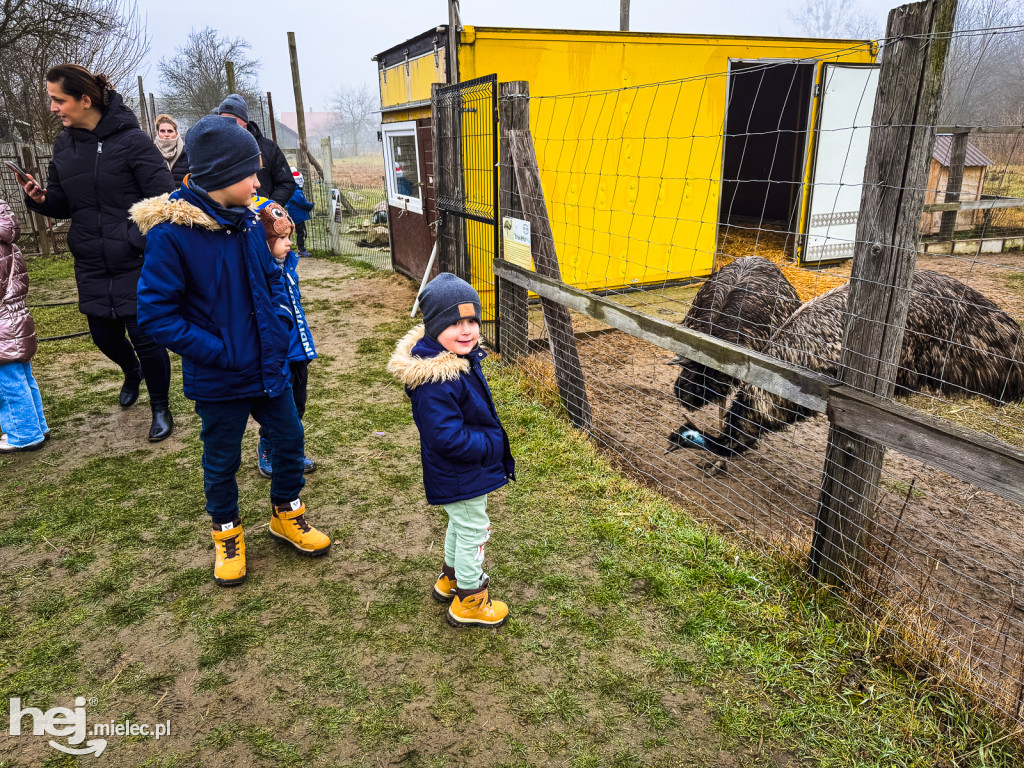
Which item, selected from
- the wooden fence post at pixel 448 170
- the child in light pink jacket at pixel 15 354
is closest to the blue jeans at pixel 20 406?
the child in light pink jacket at pixel 15 354

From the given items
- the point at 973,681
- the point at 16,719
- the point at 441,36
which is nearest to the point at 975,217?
the point at 441,36

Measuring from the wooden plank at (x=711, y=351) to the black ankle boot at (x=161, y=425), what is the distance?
276 centimetres

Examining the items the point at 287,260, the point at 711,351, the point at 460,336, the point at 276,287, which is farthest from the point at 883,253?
A: the point at 287,260

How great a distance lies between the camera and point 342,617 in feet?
8.86

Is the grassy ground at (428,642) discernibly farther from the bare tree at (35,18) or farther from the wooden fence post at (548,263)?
the bare tree at (35,18)

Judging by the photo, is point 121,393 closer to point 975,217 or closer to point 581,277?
point 581,277

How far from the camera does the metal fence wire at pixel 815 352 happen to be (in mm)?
2264

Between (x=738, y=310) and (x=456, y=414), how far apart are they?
11.8 feet

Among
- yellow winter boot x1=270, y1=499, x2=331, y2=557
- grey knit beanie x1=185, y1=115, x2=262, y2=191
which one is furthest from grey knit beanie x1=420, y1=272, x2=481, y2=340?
yellow winter boot x1=270, y1=499, x2=331, y2=557

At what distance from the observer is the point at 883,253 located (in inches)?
89.6

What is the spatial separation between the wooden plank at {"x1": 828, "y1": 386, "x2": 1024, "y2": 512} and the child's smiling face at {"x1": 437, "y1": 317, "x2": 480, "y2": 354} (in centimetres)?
138

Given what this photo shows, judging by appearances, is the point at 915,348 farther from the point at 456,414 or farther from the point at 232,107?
the point at 232,107

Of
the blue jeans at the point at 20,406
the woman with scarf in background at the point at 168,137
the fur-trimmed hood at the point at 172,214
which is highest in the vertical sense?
the woman with scarf in background at the point at 168,137

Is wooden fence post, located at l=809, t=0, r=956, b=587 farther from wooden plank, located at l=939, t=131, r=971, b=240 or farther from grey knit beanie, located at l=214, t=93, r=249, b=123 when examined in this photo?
wooden plank, located at l=939, t=131, r=971, b=240
